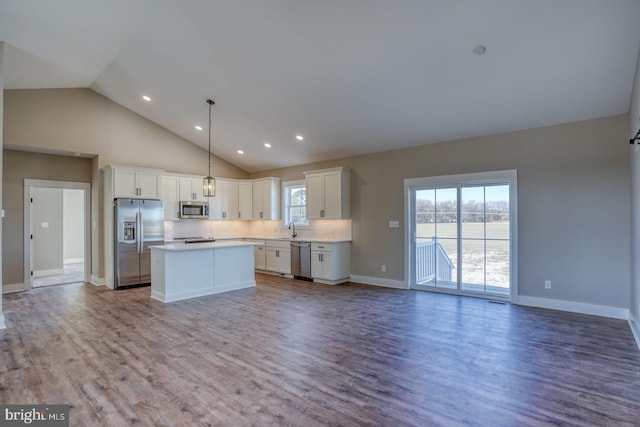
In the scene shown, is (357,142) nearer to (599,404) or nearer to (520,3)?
(520,3)

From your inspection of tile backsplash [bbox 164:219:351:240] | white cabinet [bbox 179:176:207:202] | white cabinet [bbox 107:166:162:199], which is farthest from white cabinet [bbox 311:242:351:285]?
white cabinet [bbox 107:166:162:199]

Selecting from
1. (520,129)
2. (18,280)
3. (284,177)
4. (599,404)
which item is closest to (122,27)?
(284,177)

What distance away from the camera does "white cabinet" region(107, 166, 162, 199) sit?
656cm

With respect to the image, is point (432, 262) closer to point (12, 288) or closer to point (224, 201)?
point (224, 201)

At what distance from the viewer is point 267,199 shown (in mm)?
8609

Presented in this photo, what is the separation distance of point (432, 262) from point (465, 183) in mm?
1555

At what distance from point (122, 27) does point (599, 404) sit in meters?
6.56

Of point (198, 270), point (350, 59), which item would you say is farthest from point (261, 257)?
point (350, 59)

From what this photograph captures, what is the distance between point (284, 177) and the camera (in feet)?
28.2

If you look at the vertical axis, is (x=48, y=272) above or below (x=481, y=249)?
below

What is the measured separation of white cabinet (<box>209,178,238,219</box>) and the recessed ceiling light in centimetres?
659

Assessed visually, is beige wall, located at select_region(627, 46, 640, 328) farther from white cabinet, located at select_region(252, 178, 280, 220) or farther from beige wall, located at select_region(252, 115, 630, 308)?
white cabinet, located at select_region(252, 178, 280, 220)

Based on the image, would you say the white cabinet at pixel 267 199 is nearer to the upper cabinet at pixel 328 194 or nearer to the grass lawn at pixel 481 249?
the upper cabinet at pixel 328 194

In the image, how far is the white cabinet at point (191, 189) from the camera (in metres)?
7.90
